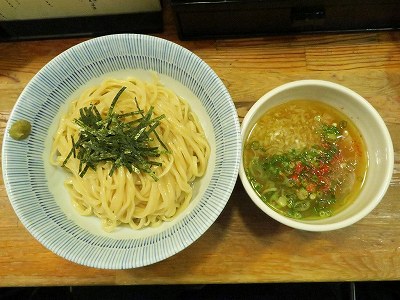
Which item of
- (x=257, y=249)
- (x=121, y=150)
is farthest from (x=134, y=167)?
(x=257, y=249)

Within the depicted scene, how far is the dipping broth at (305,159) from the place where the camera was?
1.44 meters

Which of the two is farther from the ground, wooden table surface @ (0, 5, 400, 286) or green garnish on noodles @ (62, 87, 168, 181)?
green garnish on noodles @ (62, 87, 168, 181)

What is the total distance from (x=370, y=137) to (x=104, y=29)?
1.10 metres

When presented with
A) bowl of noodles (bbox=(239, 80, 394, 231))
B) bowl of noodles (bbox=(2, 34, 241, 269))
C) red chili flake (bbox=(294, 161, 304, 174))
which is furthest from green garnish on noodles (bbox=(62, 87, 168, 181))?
red chili flake (bbox=(294, 161, 304, 174))

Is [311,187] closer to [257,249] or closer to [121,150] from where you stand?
[257,249]

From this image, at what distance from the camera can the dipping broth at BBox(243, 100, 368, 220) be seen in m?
1.44

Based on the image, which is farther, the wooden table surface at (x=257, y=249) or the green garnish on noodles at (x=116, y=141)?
the wooden table surface at (x=257, y=249)

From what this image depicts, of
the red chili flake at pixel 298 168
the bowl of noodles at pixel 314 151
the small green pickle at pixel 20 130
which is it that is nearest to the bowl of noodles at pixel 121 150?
the small green pickle at pixel 20 130

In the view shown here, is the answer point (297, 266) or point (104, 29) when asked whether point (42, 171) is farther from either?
point (297, 266)

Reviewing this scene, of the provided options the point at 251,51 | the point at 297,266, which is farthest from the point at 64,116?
the point at 297,266

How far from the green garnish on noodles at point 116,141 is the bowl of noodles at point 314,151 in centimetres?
31

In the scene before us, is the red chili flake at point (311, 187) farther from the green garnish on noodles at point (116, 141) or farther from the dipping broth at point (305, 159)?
the green garnish on noodles at point (116, 141)

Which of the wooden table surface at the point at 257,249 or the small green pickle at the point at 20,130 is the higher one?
the small green pickle at the point at 20,130

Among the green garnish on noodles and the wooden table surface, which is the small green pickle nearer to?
the green garnish on noodles
